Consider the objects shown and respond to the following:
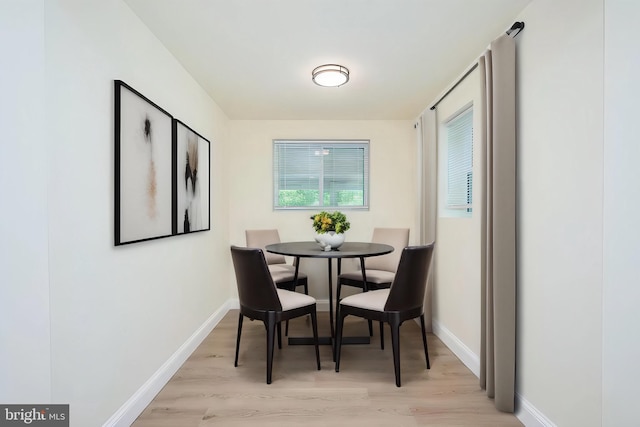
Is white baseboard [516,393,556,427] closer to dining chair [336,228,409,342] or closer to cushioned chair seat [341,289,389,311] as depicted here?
cushioned chair seat [341,289,389,311]

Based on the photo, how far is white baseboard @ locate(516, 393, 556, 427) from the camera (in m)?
1.58

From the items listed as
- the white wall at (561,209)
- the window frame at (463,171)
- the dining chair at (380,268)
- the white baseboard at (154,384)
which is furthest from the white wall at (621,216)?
the white baseboard at (154,384)

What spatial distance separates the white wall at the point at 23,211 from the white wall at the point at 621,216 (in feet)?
7.19

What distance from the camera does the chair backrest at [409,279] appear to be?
2076 millimetres

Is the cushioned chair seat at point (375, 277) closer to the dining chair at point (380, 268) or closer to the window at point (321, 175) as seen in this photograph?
the dining chair at point (380, 268)

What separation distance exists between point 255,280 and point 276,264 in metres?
1.49

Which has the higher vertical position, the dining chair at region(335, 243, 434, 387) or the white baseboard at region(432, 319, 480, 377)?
the dining chair at region(335, 243, 434, 387)

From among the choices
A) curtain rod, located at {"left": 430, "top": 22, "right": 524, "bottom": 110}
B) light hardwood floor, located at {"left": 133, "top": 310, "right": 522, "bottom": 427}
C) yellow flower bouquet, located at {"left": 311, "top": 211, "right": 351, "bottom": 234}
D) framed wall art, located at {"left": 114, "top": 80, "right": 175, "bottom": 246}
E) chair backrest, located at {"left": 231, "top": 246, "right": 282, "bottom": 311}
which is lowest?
light hardwood floor, located at {"left": 133, "top": 310, "right": 522, "bottom": 427}

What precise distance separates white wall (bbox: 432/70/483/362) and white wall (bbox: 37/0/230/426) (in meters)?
2.28

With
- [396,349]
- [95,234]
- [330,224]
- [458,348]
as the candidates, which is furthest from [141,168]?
[458,348]

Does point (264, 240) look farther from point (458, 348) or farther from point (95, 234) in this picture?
point (458, 348)

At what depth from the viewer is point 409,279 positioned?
2127mm
